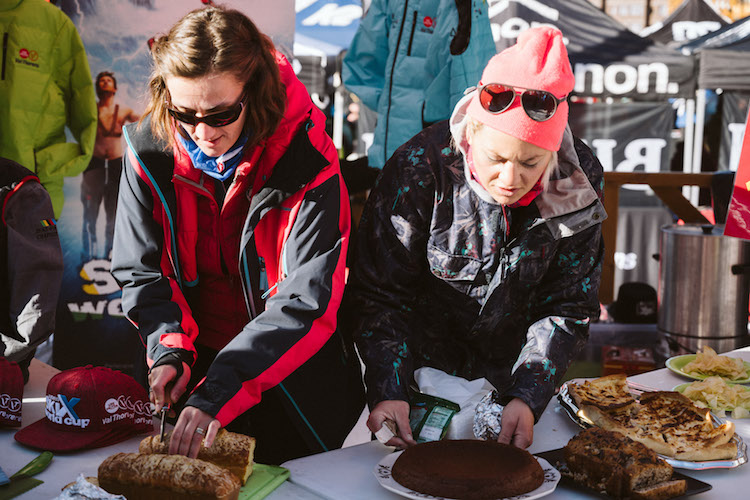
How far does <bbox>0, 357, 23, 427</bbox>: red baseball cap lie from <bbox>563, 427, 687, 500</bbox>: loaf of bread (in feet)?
3.89

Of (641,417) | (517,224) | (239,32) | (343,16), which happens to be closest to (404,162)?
(517,224)

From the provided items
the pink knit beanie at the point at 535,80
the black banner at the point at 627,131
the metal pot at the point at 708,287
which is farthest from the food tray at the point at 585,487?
the black banner at the point at 627,131

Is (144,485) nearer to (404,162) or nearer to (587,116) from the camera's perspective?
(404,162)

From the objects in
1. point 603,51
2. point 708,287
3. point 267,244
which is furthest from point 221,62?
point 603,51

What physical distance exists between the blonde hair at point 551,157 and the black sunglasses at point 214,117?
498mm

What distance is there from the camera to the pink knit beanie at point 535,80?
1.57 m

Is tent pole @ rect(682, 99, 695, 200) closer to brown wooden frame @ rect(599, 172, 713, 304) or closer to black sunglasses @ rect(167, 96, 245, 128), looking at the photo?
brown wooden frame @ rect(599, 172, 713, 304)

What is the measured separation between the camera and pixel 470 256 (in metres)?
1.79

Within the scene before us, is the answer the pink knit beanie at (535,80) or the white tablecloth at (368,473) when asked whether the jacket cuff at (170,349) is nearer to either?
the white tablecloth at (368,473)

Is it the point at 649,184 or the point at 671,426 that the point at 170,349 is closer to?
the point at 671,426

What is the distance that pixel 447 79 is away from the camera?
A: 3.12 metres

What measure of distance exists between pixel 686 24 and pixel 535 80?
5200 millimetres

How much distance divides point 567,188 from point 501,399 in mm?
502

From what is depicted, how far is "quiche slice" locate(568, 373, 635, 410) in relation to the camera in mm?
1720
